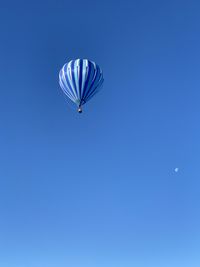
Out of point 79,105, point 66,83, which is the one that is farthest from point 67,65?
point 79,105

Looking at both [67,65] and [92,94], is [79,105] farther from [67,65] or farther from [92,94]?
[67,65]

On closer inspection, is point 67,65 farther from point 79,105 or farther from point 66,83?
point 79,105

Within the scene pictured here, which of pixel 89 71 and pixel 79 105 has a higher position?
pixel 89 71

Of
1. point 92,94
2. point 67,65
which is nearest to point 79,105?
point 92,94

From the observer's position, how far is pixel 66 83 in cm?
6259

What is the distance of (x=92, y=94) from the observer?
62.2m

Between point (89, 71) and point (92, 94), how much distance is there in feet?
11.4

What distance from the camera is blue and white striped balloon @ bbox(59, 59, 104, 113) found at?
201 feet

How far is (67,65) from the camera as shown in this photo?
209 ft

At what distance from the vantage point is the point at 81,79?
61688 millimetres

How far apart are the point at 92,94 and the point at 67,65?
6.18 metres

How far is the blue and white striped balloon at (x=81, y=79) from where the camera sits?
61.3m

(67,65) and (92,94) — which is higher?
(67,65)

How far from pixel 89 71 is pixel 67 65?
3835mm
